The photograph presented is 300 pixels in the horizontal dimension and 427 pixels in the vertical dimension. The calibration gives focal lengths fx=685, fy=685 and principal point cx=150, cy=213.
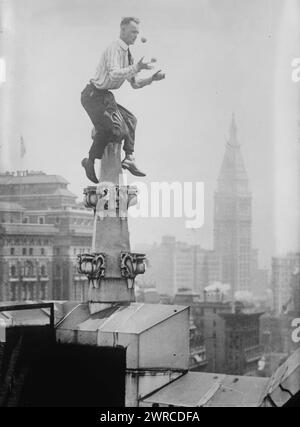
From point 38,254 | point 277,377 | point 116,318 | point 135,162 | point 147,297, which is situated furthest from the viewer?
point 38,254

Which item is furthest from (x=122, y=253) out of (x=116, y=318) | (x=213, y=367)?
(x=213, y=367)

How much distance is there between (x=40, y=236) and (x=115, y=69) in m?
14.0

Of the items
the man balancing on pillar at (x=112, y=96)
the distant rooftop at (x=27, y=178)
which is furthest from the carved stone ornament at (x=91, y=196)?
Result: the distant rooftop at (x=27, y=178)

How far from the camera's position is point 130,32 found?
5.01m

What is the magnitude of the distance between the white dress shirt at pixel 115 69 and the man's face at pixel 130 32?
5 cm

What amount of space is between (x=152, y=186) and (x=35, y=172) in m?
3.10

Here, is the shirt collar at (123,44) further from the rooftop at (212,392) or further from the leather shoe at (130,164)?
the rooftop at (212,392)

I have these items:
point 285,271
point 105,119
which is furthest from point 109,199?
point 285,271

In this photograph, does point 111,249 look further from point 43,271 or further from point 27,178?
point 43,271

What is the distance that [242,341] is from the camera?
26.2 meters

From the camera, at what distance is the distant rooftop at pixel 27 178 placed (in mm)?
8180

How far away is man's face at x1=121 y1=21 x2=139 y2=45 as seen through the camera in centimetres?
501

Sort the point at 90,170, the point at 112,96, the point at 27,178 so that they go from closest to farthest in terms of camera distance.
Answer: the point at 112,96, the point at 90,170, the point at 27,178
